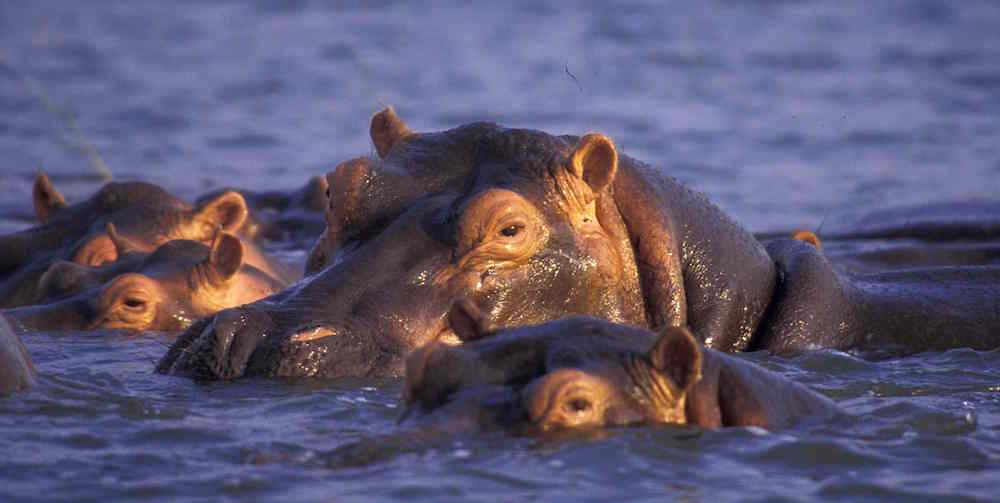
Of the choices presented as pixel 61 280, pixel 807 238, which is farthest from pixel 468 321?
pixel 61 280

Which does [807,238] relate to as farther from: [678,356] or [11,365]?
[11,365]

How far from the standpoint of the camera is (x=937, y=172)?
1681 cm

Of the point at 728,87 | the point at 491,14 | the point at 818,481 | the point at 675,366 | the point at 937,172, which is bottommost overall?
the point at 818,481

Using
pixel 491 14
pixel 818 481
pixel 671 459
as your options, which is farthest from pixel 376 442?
pixel 491 14

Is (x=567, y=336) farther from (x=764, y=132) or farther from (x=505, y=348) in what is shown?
(x=764, y=132)

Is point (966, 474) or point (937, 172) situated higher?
point (937, 172)

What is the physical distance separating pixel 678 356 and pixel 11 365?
239cm

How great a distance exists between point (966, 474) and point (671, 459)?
0.90 m

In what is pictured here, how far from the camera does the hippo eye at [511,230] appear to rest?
6.77m

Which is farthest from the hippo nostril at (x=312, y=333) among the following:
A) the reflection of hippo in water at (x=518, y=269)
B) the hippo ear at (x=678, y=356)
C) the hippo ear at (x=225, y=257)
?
the hippo ear at (x=225, y=257)

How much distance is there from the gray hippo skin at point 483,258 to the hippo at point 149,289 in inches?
76.7

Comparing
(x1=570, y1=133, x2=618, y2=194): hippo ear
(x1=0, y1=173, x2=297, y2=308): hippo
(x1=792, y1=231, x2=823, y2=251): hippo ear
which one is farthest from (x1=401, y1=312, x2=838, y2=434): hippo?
(x1=0, y1=173, x2=297, y2=308): hippo

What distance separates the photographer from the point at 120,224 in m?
10.3

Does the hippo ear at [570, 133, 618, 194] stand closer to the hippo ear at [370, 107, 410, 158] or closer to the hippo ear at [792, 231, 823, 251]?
the hippo ear at [370, 107, 410, 158]
